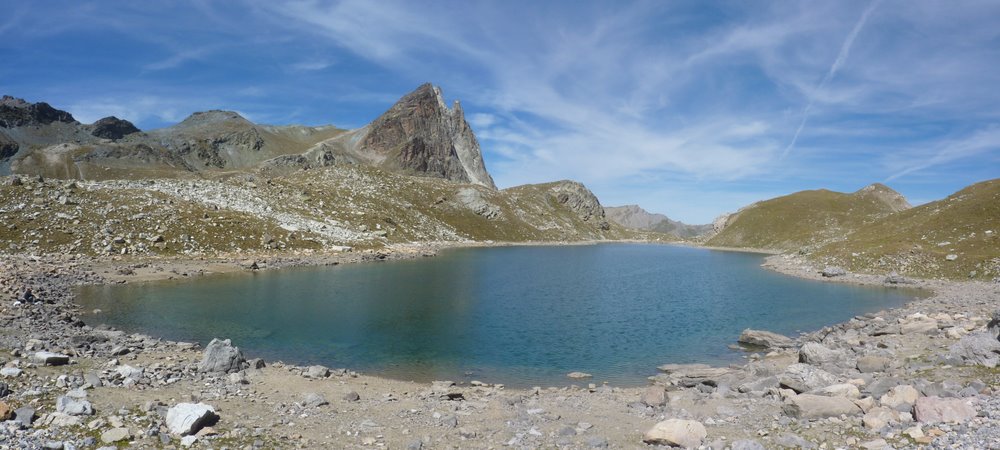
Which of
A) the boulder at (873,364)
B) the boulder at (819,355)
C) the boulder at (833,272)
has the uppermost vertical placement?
the boulder at (833,272)

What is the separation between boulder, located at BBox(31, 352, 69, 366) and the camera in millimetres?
21859

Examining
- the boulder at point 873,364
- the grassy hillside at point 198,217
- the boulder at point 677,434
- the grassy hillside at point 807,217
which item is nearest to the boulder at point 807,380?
the boulder at point 873,364

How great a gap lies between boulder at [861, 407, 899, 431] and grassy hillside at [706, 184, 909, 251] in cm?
15521

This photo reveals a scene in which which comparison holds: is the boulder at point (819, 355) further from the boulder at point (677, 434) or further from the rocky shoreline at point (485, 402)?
the boulder at point (677, 434)

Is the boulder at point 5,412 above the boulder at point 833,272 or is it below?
below

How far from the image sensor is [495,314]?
4775 cm

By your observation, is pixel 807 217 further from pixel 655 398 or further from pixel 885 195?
pixel 655 398

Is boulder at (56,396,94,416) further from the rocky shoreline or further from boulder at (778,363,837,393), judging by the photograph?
boulder at (778,363,837,393)

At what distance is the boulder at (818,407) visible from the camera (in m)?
16.4

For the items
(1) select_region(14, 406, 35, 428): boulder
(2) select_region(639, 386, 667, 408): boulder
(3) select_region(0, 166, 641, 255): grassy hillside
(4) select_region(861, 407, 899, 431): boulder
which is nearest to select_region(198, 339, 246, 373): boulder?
(1) select_region(14, 406, 35, 428): boulder

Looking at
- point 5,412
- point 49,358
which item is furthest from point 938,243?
point 49,358

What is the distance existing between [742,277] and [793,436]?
75959 millimetres

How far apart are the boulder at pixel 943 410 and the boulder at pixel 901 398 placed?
1.00m

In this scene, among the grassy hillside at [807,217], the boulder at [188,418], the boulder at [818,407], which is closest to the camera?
the boulder at [188,418]
